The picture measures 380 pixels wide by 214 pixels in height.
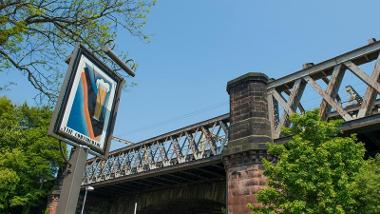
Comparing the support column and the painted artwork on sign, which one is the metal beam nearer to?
the support column

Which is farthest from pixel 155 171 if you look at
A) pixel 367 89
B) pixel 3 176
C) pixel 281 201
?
pixel 3 176

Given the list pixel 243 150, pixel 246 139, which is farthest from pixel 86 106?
pixel 246 139

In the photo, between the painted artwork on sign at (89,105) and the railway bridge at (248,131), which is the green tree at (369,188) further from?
the painted artwork on sign at (89,105)

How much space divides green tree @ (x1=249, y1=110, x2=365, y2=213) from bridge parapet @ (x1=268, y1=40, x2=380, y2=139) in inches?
84.8

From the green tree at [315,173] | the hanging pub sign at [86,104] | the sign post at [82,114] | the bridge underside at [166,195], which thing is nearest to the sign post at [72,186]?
the sign post at [82,114]

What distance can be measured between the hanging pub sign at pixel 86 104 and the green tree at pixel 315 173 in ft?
28.0

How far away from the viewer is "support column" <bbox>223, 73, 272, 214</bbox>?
15.9 m

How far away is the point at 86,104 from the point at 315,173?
31.4 ft

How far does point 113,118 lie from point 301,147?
925cm

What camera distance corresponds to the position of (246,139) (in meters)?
16.8

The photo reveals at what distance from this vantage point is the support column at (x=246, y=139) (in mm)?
15945

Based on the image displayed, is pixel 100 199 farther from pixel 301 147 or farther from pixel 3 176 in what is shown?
pixel 301 147

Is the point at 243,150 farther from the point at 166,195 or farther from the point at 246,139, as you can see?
the point at 166,195

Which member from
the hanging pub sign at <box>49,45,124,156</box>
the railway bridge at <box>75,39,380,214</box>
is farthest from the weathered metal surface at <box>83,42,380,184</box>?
the hanging pub sign at <box>49,45,124,156</box>
